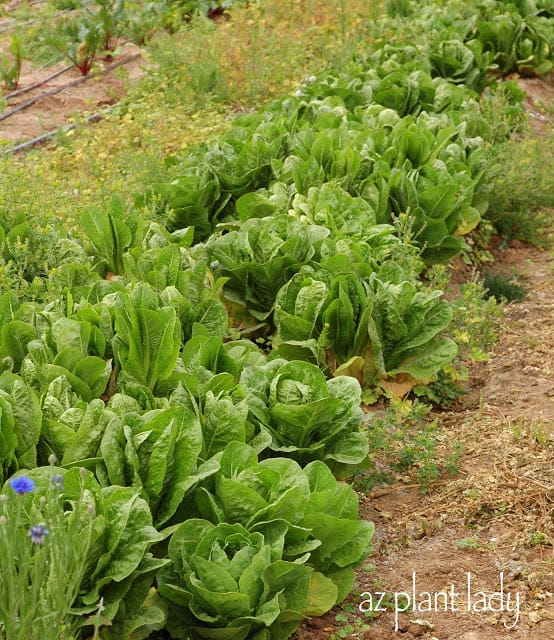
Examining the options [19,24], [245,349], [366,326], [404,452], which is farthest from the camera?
[19,24]

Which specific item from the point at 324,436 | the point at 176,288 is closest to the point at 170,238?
the point at 176,288

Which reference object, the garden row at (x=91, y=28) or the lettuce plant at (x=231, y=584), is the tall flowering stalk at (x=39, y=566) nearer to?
the lettuce plant at (x=231, y=584)

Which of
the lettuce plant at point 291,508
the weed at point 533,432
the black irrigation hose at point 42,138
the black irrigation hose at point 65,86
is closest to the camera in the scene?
the lettuce plant at point 291,508

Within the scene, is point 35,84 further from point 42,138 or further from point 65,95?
point 42,138

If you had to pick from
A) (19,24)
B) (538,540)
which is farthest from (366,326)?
(19,24)

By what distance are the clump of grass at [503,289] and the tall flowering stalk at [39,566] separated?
4242 millimetres

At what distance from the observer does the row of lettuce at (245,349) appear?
302 cm

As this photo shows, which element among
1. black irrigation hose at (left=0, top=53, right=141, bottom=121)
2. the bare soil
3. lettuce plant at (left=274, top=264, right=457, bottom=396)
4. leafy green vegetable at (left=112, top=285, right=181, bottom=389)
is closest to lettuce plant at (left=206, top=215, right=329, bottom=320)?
lettuce plant at (left=274, top=264, right=457, bottom=396)

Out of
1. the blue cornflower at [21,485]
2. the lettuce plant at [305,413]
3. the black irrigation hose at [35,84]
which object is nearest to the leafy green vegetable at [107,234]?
the lettuce plant at [305,413]

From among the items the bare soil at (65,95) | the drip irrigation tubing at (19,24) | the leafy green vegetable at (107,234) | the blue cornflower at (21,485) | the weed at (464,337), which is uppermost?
the blue cornflower at (21,485)

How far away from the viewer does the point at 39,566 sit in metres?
2.29

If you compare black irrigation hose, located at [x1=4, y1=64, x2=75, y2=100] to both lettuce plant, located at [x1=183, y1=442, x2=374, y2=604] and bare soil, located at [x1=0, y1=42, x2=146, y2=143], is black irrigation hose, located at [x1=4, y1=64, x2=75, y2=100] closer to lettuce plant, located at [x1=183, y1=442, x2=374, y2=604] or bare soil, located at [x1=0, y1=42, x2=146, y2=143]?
bare soil, located at [x1=0, y1=42, x2=146, y2=143]

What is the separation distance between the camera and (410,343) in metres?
4.81

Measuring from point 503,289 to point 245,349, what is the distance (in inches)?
107
